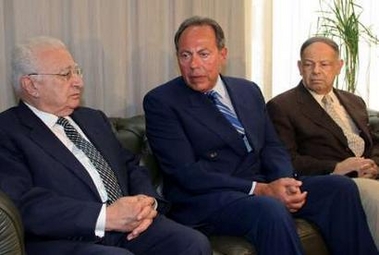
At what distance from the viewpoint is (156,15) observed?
3.17 meters

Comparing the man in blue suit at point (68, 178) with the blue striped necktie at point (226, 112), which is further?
the blue striped necktie at point (226, 112)

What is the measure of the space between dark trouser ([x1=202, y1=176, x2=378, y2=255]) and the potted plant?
1.22 meters

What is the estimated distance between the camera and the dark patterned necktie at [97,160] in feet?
→ 7.55

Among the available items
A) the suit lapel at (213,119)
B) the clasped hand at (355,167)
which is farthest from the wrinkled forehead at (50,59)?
the clasped hand at (355,167)

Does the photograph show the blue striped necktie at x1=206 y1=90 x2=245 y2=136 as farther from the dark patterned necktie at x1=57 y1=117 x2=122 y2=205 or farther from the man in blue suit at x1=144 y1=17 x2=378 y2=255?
the dark patterned necktie at x1=57 y1=117 x2=122 y2=205

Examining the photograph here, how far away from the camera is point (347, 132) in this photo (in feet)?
10.3

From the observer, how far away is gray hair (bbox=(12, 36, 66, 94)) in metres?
2.33

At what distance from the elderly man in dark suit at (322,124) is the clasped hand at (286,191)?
40 cm

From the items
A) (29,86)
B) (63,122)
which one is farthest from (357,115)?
(29,86)

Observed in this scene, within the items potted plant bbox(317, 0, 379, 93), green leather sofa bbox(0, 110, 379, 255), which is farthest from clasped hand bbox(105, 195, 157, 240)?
potted plant bbox(317, 0, 379, 93)

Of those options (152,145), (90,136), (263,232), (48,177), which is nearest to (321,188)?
(263,232)

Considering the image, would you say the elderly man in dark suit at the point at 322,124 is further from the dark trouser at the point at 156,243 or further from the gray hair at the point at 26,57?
the gray hair at the point at 26,57

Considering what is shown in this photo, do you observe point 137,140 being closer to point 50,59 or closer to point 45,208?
point 50,59

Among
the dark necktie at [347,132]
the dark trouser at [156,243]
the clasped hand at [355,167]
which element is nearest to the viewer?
the dark trouser at [156,243]
